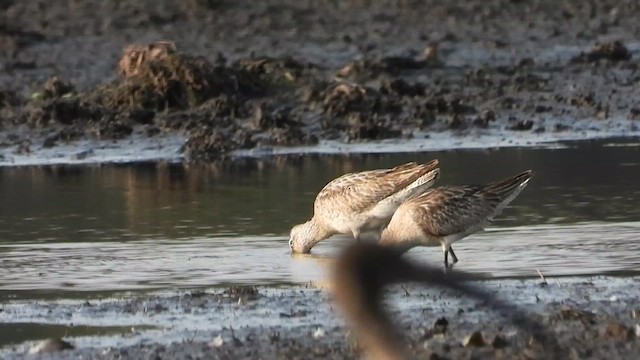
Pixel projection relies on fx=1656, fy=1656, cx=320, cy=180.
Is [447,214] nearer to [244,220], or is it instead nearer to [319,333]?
[244,220]

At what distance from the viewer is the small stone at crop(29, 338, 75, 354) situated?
290 inches

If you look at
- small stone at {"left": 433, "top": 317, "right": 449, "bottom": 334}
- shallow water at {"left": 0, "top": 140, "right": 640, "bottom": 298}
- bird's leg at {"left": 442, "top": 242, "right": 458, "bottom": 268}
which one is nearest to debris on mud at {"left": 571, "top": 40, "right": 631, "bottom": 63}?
shallow water at {"left": 0, "top": 140, "right": 640, "bottom": 298}

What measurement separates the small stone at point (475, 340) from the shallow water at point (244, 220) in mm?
2122

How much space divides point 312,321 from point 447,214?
276cm

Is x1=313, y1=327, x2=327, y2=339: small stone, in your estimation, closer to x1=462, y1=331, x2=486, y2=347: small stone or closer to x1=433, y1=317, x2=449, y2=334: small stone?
x1=433, y1=317, x2=449, y2=334: small stone

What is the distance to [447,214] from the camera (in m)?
10.7

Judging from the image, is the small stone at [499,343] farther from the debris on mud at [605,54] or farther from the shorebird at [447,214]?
the debris on mud at [605,54]

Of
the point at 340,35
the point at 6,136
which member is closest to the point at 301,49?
the point at 340,35

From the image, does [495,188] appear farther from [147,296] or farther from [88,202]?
[88,202]

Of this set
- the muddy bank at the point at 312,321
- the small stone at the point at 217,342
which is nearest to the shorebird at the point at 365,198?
the muddy bank at the point at 312,321

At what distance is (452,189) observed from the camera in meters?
11.1

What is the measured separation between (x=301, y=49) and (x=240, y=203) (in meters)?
8.66

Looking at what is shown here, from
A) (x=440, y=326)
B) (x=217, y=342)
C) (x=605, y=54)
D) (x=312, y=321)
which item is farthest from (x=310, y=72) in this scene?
(x=217, y=342)

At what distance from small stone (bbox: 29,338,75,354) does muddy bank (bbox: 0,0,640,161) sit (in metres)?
8.62
